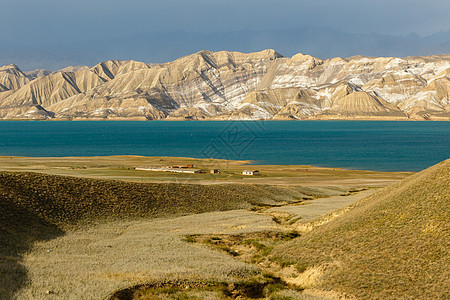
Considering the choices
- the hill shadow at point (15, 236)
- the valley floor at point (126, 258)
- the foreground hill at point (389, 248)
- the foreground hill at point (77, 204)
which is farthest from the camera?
the foreground hill at point (77, 204)

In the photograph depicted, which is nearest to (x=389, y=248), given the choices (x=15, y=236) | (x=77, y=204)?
(x=15, y=236)

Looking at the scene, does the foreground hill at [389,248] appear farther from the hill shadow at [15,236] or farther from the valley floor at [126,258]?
the hill shadow at [15,236]

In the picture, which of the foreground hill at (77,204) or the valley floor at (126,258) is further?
the foreground hill at (77,204)

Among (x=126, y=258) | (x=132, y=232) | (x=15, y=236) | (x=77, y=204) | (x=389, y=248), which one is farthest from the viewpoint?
(x=77, y=204)

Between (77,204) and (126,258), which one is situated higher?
(77,204)

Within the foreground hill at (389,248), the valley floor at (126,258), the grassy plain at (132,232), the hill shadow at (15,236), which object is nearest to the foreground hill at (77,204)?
the hill shadow at (15,236)

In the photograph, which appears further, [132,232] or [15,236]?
[132,232]

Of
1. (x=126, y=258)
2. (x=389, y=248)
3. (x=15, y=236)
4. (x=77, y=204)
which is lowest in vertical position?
(x=126, y=258)

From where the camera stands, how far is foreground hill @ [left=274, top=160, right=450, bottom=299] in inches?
1040

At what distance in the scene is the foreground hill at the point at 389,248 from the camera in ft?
86.7

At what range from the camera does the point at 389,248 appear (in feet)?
101

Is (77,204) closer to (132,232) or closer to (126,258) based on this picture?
(132,232)

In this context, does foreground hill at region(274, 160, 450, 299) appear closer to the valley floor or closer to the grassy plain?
the grassy plain

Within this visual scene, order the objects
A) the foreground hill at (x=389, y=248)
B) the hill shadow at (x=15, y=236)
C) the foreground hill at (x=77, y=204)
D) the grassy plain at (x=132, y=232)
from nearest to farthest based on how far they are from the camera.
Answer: the foreground hill at (x=389, y=248)
the hill shadow at (x=15, y=236)
the grassy plain at (x=132, y=232)
the foreground hill at (x=77, y=204)
